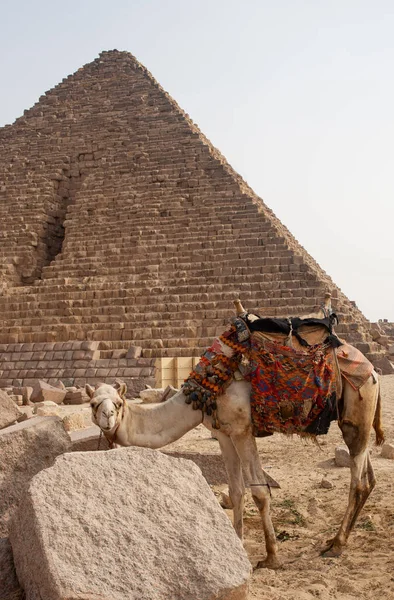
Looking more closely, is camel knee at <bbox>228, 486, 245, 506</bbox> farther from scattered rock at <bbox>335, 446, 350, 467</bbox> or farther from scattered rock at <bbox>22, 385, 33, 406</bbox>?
scattered rock at <bbox>22, 385, 33, 406</bbox>

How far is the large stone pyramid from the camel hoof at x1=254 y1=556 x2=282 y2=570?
12.1 m

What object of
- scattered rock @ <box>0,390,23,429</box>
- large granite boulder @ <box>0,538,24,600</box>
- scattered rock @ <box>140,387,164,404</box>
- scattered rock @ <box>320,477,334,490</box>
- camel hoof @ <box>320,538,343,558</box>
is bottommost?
scattered rock @ <box>140,387,164,404</box>

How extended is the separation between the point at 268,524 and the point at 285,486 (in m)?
1.94

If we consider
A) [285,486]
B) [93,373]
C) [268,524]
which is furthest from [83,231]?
[268,524]

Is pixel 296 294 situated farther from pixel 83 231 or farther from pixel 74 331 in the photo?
pixel 83 231

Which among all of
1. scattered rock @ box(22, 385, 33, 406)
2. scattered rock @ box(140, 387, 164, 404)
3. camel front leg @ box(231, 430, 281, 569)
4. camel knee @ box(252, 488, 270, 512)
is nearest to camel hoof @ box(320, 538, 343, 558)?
camel front leg @ box(231, 430, 281, 569)

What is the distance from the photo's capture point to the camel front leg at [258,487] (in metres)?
4.18

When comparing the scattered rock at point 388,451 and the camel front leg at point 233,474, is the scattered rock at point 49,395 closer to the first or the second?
the scattered rock at point 388,451

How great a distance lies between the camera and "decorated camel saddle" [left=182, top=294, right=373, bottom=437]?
14.6 ft

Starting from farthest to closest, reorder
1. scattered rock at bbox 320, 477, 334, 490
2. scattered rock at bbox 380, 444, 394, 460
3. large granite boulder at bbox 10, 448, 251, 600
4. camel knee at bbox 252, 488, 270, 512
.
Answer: scattered rock at bbox 380, 444, 394, 460, scattered rock at bbox 320, 477, 334, 490, camel knee at bbox 252, 488, 270, 512, large granite boulder at bbox 10, 448, 251, 600

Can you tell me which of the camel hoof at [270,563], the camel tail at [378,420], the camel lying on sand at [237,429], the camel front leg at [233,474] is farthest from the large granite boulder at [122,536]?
the camel tail at [378,420]

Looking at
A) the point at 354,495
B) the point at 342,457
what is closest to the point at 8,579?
the point at 354,495

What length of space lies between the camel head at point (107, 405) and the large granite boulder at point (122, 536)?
2.32ft

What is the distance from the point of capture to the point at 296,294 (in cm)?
2039
